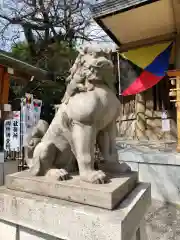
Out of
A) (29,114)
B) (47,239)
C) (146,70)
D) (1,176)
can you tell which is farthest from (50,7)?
(47,239)

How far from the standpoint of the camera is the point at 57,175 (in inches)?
60.9

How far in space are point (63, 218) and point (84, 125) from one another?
0.57 meters

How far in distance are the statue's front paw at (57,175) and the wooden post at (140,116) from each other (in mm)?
6416

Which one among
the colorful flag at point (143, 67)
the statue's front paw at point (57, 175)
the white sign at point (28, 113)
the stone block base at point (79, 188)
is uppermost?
the colorful flag at point (143, 67)

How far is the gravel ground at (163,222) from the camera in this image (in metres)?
3.02

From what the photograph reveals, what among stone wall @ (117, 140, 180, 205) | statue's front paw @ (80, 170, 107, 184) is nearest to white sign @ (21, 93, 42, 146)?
stone wall @ (117, 140, 180, 205)

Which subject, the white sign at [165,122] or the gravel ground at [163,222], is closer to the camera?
the gravel ground at [163,222]

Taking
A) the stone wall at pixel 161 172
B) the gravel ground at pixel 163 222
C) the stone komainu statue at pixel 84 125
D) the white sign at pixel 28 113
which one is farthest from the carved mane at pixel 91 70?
the white sign at pixel 28 113

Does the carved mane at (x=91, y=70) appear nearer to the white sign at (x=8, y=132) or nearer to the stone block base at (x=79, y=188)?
the stone block base at (x=79, y=188)

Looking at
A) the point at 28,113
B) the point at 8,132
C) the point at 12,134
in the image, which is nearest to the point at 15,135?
the point at 12,134

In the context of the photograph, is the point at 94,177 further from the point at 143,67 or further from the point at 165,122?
the point at 165,122

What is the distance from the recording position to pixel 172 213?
369 centimetres

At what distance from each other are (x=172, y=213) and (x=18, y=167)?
11.9 ft

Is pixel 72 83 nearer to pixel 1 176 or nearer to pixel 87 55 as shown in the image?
pixel 87 55
